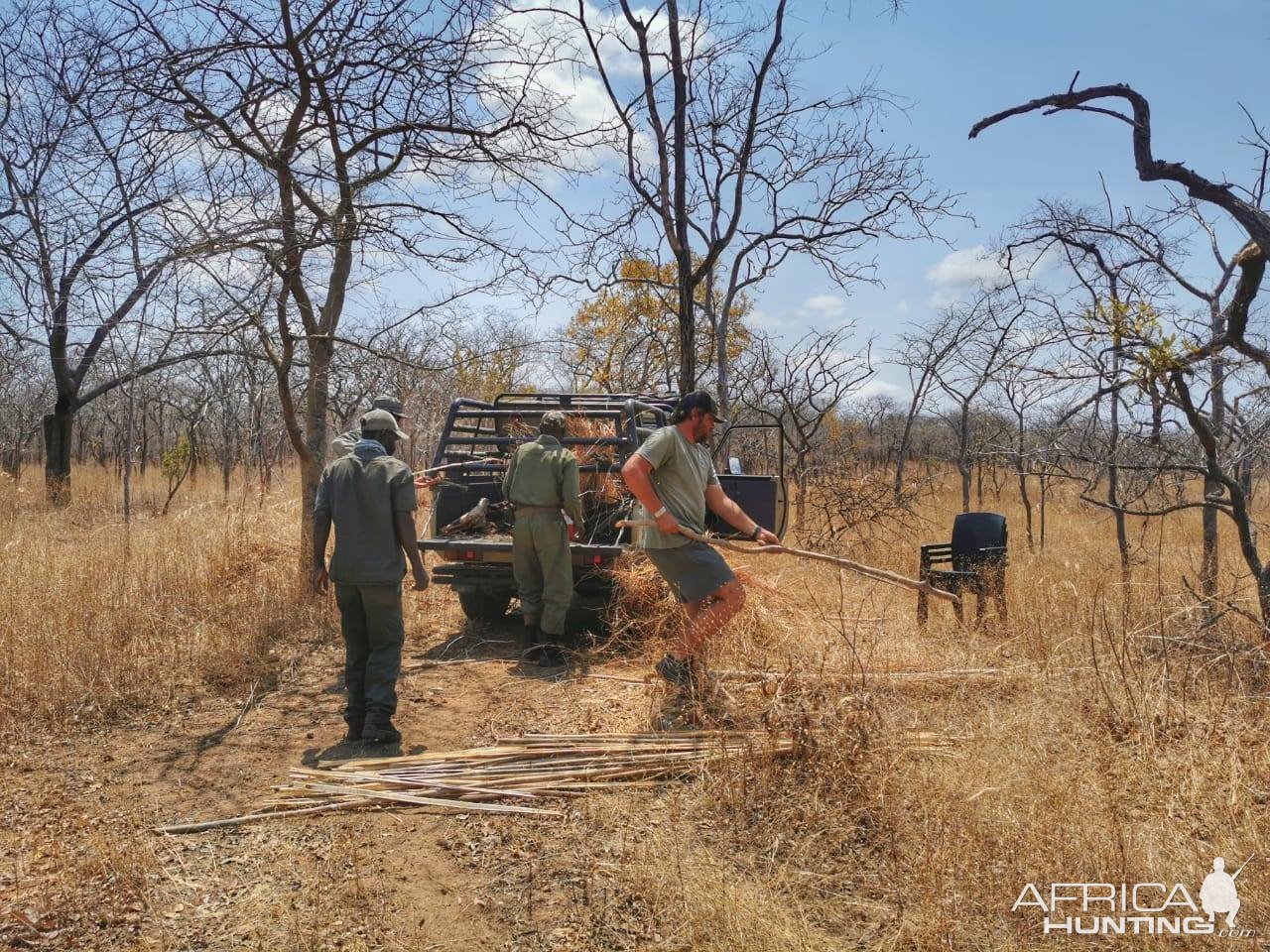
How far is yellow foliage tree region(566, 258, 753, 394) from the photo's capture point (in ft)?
49.8

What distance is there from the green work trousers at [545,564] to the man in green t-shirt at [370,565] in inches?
66.4

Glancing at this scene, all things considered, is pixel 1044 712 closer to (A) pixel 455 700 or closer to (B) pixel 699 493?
(B) pixel 699 493

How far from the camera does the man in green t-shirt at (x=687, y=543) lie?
4699 millimetres

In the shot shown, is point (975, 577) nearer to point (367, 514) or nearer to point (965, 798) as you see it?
point (965, 798)

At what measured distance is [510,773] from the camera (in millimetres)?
3982

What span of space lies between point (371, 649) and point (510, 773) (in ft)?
4.39

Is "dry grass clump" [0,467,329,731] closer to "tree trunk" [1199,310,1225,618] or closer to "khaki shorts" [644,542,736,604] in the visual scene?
"khaki shorts" [644,542,736,604]

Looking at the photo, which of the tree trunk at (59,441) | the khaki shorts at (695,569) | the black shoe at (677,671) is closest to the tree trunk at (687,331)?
the khaki shorts at (695,569)

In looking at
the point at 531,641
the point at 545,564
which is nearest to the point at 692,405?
the point at 545,564

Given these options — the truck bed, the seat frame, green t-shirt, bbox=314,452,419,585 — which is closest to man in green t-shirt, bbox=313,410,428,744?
green t-shirt, bbox=314,452,419,585

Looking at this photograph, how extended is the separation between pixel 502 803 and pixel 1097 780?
7.56ft

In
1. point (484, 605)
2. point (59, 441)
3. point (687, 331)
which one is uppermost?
point (687, 331)

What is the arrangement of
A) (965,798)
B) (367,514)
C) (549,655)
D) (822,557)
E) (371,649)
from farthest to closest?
(549,655) → (371,649) → (367,514) → (822,557) → (965,798)

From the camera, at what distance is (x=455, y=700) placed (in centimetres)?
554
